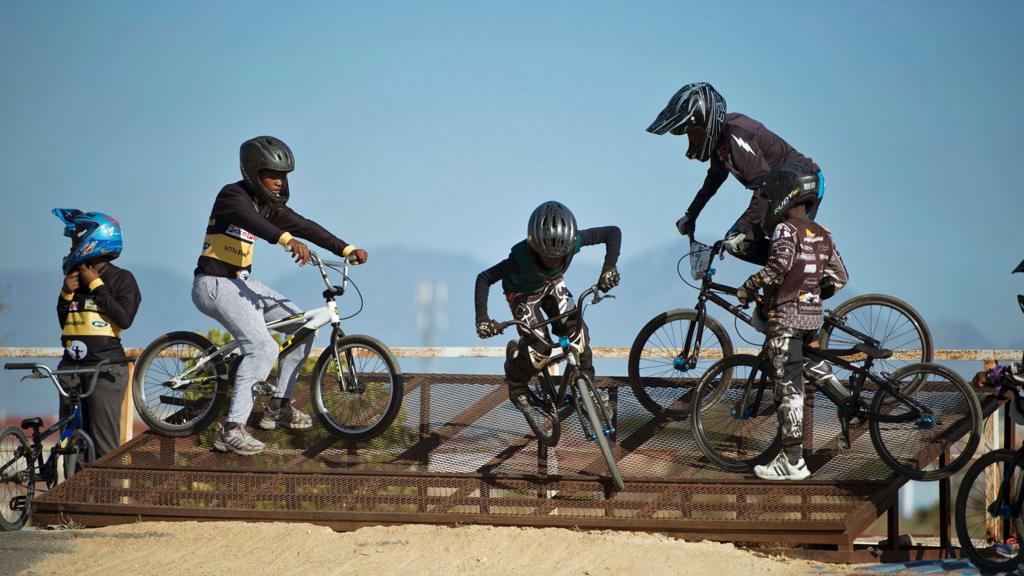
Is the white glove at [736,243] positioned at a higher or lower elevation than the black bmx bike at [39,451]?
higher

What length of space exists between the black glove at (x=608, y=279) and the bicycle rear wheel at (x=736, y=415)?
89cm

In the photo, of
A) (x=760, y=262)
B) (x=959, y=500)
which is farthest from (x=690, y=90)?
(x=959, y=500)

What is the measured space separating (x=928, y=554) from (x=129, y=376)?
590cm

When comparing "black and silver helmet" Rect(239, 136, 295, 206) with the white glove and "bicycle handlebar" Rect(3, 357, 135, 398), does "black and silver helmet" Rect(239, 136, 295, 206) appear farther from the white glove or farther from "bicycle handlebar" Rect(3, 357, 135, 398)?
the white glove

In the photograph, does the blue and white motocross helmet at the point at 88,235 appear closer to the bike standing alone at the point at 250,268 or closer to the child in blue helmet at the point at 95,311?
the child in blue helmet at the point at 95,311

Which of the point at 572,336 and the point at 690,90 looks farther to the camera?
the point at 690,90

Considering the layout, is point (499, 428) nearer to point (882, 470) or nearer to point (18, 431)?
point (882, 470)

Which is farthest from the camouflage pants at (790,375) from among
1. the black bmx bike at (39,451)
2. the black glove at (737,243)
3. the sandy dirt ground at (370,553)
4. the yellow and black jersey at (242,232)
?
the black bmx bike at (39,451)

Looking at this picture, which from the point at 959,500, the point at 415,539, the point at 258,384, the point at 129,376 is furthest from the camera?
the point at 129,376

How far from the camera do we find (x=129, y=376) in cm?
839

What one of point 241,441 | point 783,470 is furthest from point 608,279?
point 241,441

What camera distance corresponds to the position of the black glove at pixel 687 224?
25.3 ft

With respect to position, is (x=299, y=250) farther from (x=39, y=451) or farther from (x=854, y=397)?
(x=854, y=397)

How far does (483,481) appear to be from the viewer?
270 inches
